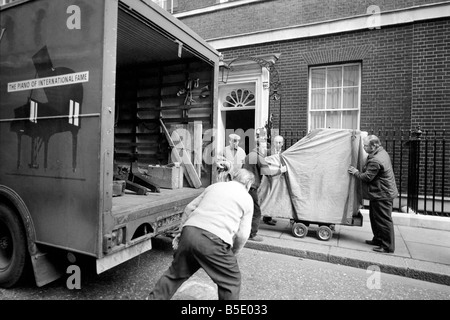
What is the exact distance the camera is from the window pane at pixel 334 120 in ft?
26.2

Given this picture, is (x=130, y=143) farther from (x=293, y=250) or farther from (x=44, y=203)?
(x=293, y=250)

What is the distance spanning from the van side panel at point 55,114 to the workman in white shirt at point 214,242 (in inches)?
32.7

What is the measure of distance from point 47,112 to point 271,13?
24.9 ft

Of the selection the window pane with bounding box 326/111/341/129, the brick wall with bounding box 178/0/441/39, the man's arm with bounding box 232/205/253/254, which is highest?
the brick wall with bounding box 178/0/441/39

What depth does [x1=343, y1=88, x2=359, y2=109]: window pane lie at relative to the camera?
7.77 m

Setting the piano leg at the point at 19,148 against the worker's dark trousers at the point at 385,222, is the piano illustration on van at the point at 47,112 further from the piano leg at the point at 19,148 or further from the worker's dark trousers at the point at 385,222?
the worker's dark trousers at the point at 385,222

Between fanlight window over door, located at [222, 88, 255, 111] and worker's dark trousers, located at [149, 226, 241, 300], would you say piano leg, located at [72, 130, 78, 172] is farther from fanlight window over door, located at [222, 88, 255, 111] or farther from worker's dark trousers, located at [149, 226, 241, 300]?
fanlight window over door, located at [222, 88, 255, 111]

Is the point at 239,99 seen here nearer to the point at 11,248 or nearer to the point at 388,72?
the point at 388,72

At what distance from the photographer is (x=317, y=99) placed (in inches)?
321

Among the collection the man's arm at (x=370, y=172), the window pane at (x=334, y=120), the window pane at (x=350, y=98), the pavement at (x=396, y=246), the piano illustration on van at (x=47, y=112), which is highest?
the window pane at (x=350, y=98)

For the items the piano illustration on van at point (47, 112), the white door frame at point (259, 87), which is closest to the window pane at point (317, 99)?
the white door frame at point (259, 87)

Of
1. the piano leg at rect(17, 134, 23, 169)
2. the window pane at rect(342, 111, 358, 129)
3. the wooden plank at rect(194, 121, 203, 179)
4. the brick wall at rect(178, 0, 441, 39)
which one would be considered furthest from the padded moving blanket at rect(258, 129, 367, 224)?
the brick wall at rect(178, 0, 441, 39)

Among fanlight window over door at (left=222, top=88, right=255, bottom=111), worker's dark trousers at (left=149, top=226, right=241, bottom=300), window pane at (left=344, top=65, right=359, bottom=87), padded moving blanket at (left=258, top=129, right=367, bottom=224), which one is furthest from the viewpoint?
fanlight window over door at (left=222, top=88, right=255, bottom=111)

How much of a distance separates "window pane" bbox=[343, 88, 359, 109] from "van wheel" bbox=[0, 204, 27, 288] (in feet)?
25.4
